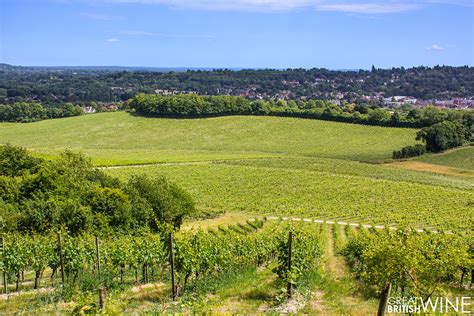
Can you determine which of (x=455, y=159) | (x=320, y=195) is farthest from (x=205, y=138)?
(x=320, y=195)

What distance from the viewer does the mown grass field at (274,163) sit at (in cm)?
4544

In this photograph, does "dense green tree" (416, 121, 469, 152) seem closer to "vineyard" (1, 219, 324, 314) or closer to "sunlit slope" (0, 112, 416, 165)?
"sunlit slope" (0, 112, 416, 165)

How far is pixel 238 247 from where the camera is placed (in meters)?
22.7

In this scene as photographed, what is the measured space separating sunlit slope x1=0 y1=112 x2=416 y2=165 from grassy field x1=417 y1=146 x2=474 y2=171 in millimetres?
7112

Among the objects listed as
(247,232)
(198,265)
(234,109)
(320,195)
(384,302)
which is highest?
(234,109)

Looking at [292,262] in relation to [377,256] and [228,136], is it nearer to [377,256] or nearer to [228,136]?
[377,256]

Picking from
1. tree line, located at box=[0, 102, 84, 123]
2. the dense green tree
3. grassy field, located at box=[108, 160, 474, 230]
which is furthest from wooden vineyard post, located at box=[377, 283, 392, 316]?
tree line, located at box=[0, 102, 84, 123]

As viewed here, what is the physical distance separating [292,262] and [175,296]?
15.0 feet

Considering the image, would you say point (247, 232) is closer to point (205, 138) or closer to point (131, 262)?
point (131, 262)

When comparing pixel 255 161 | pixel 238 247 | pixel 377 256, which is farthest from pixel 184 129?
pixel 377 256

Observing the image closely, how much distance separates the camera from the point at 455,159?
79.6 metres

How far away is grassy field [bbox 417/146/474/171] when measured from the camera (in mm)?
76438

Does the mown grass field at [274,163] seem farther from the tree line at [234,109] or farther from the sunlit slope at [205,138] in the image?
the tree line at [234,109]

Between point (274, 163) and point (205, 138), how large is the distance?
107 ft
